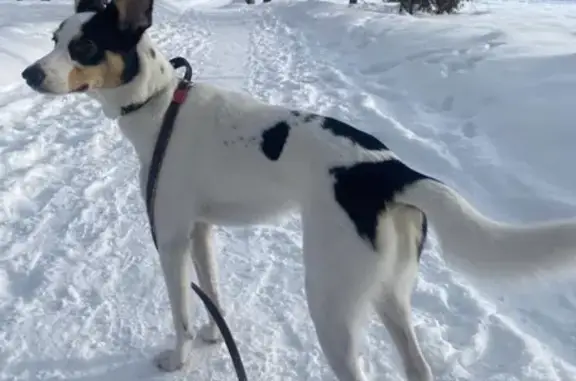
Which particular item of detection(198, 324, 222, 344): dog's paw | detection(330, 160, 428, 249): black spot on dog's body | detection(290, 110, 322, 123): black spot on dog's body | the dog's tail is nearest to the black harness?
detection(198, 324, 222, 344): dog's paw

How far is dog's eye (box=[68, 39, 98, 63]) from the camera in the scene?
3.14 meters

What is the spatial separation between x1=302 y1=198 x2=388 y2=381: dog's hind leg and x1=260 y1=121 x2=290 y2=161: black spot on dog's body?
341 millimetres

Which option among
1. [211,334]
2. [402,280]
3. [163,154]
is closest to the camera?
[402,280]

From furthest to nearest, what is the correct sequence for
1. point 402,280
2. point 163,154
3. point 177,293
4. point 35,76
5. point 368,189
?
point 177,293 < point 163,154 < point 35,76 < point 402,280 < point 368,189

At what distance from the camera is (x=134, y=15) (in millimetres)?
3174

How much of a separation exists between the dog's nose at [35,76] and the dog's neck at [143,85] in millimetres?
296

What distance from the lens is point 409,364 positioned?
3.11 meters

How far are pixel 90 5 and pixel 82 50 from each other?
30cm

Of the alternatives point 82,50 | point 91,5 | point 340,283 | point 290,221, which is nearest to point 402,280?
point 340,283

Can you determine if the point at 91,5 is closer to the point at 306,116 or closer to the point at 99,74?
the point at 99,74

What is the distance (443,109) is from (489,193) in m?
2.56

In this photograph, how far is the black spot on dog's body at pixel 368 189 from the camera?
2623 millimetres

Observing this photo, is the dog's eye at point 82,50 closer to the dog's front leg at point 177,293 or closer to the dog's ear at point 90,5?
the dog's ear at point 90,5

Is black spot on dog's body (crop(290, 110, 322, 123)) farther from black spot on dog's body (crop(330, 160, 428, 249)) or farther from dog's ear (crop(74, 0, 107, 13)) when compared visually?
dog's ear (crop(74, 0, 107, 13))
